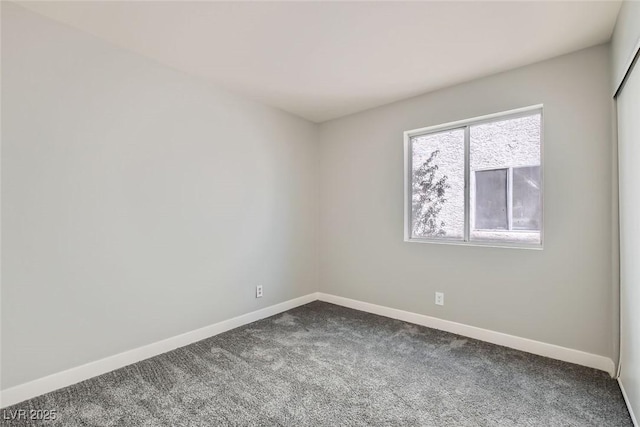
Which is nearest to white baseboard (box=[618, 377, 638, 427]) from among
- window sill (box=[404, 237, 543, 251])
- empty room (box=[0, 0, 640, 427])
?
empty room (box=[0, 0, 640, 427])

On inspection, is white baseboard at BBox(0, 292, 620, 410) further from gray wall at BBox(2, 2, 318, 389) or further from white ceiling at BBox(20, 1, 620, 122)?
white ceiling at BBox(20, 1, 620, 122)

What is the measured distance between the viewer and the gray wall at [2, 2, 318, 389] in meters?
1.82

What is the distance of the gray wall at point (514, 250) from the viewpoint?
219cm

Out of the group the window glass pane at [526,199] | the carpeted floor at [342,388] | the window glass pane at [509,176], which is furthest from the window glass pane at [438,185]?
the carpeted floor at [342,388]

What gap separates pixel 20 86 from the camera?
5.98ft

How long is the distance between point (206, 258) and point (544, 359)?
9.56 ft

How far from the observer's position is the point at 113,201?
86.6 inches

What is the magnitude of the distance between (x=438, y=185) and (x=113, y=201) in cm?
289

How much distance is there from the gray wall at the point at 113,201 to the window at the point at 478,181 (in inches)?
67.4

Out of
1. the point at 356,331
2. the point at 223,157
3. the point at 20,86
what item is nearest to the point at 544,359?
the point at 356,331

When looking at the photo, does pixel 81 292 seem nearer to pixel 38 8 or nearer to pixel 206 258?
pixel 206 258

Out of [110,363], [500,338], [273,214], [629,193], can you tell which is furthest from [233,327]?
[629,193]

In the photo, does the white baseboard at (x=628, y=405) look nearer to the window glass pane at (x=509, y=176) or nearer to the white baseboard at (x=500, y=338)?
the white baseboard at (x=500, y=338)

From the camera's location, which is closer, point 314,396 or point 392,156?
point 314,396
